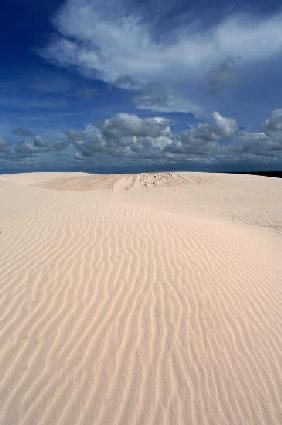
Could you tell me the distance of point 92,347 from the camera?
466 cm

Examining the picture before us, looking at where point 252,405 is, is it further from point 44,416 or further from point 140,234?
point 140,234

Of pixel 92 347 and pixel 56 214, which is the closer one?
pixel 92 347

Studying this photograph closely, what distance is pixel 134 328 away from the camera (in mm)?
5113

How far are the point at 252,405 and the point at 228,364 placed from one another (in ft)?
2.06

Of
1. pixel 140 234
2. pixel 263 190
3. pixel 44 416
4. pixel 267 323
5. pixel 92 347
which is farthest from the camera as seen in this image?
pixel 263 190

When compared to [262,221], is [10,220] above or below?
above

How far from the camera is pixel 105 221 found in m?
9.70

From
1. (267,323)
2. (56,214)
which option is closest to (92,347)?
(267,323)

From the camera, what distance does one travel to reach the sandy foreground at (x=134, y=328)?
3.98 m

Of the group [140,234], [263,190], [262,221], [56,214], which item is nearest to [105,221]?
[140,234]

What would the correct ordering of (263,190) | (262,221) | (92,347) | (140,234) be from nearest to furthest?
1. (92,347)
2. (140,234)
3. (262,221)
4. (263,190)

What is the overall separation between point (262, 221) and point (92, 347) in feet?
47.4

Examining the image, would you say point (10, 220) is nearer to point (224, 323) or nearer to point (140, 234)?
point (140, 234)

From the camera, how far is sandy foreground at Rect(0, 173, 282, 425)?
3.98 m
